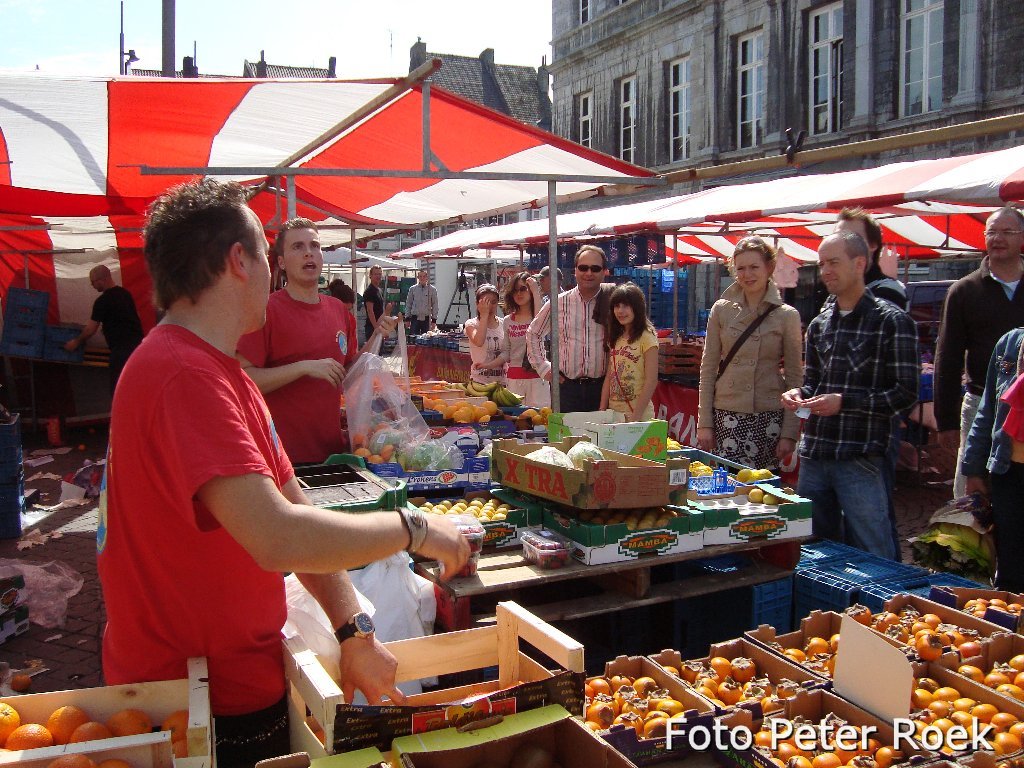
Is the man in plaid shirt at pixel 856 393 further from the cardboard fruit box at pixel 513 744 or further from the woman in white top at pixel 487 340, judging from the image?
the woman in white top at pixel 487 340

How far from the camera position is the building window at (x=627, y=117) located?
A: 25047 millimetres

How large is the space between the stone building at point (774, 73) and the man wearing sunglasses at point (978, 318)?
389 inches

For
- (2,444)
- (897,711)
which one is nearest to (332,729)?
(897,711)

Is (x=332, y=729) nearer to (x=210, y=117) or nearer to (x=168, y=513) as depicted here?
(x=168, y=513)

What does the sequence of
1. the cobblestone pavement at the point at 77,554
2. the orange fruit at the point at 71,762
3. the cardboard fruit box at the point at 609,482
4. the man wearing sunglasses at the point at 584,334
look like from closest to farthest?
the orange fruit at the point at 71,762
the cardboard fruit box at the point at 609,482
the cobblestone pavement at the point at 77,554
the man wearing sunglasses at the point at 584,334

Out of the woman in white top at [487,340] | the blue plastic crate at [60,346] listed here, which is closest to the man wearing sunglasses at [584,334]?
the woman in white top at [487,340]

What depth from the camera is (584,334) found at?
20.1ft

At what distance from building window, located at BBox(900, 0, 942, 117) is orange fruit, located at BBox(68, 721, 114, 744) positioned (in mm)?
16889

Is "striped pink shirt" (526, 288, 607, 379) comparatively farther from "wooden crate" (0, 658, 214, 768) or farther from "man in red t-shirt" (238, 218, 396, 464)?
"wooden crate" (0, 658, 214, 768)

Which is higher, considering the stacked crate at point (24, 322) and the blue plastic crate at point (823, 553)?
the stacked crate at point (24, 322)

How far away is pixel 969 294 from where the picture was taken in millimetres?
5473

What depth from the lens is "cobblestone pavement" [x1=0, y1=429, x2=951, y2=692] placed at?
174 inches

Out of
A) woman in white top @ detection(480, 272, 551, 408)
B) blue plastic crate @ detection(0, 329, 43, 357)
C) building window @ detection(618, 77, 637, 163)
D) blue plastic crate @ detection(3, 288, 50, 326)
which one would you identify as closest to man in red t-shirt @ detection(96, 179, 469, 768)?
woman in white top @ detection(480, 272, 551, 408)

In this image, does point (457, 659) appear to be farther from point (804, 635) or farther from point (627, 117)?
point (627, 117)
